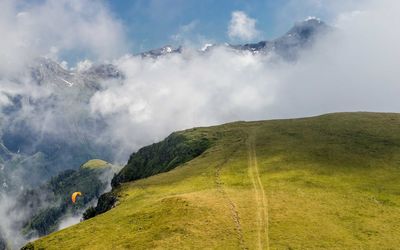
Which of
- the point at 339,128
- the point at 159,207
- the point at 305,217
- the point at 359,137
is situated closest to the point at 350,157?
the point at 359,137

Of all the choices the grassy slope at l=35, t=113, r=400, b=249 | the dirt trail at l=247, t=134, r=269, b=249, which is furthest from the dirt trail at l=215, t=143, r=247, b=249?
the dirt trail at l=247, t=134, r=269, b=249

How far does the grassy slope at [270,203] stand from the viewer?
62.3m

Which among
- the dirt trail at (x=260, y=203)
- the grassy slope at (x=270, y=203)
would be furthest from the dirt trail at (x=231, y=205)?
the dirt trail at (x=260, y=203)

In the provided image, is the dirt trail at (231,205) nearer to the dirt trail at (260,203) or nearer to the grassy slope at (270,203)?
the grassy slope at (270,203)

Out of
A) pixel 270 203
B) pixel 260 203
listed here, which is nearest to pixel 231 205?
pixel 260 203

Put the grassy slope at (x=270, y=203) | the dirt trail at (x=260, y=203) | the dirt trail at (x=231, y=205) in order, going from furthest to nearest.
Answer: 1. the grassy slope at (x=270, y=203)
2. the dirt trail at (x=231, y=205)
3. the dirt trail at (x=260, y=203)

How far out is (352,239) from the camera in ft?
Result: 201

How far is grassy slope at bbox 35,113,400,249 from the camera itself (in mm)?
62281

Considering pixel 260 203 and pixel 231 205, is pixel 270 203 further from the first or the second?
pixel 231 205

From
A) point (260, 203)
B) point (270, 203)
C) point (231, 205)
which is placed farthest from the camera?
point (260, 203)

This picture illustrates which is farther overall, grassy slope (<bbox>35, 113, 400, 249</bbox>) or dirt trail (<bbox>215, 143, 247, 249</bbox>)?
grassy slope (<bbox>35, 113, 400, 249</bbox>)

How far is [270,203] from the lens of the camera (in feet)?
251

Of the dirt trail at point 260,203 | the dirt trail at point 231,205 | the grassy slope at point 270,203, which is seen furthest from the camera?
the grassy slope at point 270,203

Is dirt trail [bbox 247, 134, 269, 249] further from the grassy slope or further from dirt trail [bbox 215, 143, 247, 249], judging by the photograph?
dirt trail [bbox 215, 143, 247, 249]
